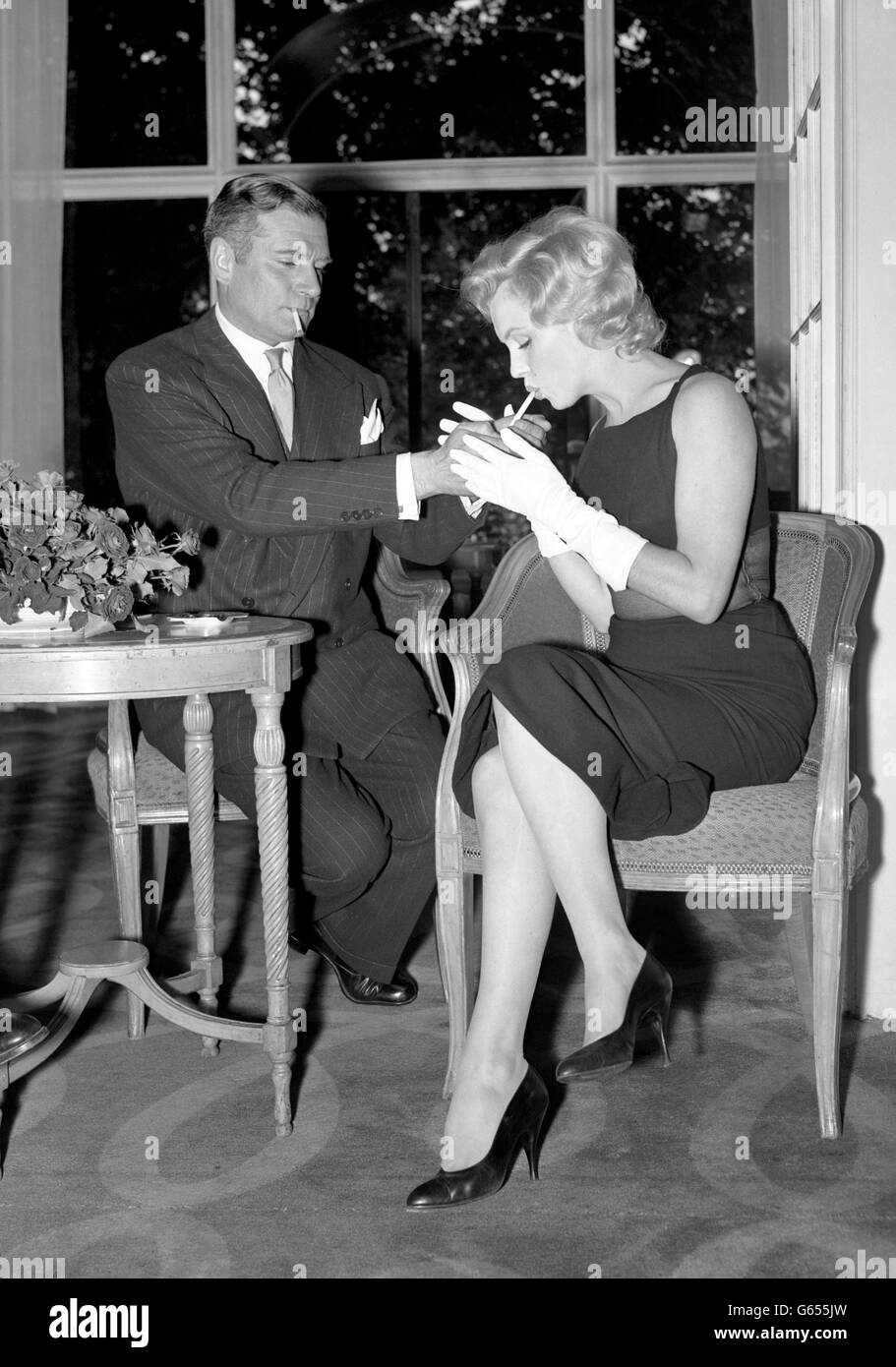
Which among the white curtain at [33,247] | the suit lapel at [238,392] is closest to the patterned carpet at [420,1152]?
the suit lapel at [238,392]

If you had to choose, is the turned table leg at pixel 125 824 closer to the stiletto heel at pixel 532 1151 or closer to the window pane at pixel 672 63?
the stiletto heel at pixel 532 1151

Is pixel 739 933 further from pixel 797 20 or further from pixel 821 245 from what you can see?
pixel 797 20

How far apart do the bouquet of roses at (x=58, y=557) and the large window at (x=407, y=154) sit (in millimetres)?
4790

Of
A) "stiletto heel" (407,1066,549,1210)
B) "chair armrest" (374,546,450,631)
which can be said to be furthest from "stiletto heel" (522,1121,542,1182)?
"chair armrest" (374,546,450,631)

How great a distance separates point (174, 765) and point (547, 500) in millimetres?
851

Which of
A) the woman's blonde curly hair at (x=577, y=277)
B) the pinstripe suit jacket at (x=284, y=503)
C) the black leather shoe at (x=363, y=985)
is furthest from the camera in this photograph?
the black leather shoe at (x=363, y=985)

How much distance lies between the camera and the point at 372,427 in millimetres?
2705

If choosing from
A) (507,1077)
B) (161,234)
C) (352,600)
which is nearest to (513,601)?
(352,600)

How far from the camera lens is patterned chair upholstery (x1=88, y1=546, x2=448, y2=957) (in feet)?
7.85

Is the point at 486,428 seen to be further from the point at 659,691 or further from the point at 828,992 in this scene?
the point at 828,992

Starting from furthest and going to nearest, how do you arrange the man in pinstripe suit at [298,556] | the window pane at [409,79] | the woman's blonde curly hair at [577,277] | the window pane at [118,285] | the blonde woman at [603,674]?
1. the window pane at [118,285]
2. the window pane at [409,79]
3. the man in pinstripe suit at [298,556]
4. the woman's blonde curly hair at [577,277]
5. the blonde woman at [603,674]

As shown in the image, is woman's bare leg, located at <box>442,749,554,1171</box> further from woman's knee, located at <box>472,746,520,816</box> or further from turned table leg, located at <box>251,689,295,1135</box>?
turned table leg, located at <box>251,689,295,1135</box>

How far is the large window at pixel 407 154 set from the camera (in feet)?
21.0

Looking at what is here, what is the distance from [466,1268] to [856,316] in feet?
5.38
